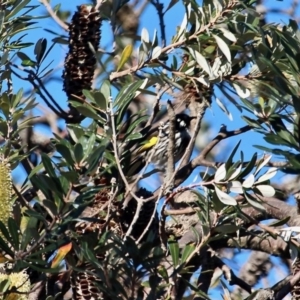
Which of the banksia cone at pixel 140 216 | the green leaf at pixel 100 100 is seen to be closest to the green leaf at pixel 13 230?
the green leaf at pixel 100 100

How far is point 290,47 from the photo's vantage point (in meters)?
1.77

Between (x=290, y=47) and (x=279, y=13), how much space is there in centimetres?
290

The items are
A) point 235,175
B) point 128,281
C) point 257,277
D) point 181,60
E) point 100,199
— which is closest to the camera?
point 128,281

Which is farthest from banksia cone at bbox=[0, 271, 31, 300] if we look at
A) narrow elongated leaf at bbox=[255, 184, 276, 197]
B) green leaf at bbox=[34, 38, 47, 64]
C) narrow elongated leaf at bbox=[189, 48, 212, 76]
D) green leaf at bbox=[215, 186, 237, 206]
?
green leaf at bbox=[34, 38, 47, 64]

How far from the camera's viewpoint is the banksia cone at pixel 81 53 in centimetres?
269

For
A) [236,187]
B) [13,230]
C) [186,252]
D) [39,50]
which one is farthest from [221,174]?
[39,50]

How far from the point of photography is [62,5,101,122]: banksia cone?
269 cm

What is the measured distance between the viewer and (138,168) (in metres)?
2.40

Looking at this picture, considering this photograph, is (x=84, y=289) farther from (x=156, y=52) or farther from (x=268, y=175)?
(x=156, y=52)

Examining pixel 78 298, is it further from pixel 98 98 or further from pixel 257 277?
pixel 257 277

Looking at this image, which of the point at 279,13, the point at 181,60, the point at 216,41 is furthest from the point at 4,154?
the point at 279,13

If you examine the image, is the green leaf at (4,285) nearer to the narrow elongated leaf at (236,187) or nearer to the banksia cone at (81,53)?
the narrow elongated leaf at (236,187)

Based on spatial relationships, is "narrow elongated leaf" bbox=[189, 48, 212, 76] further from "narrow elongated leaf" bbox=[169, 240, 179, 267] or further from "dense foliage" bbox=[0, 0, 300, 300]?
"narrow elongated leaf" bbox=[169, 240, 179, 267]

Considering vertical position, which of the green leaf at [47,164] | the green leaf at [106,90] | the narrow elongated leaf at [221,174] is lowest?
the narrow elongated leaf at [221,174]
